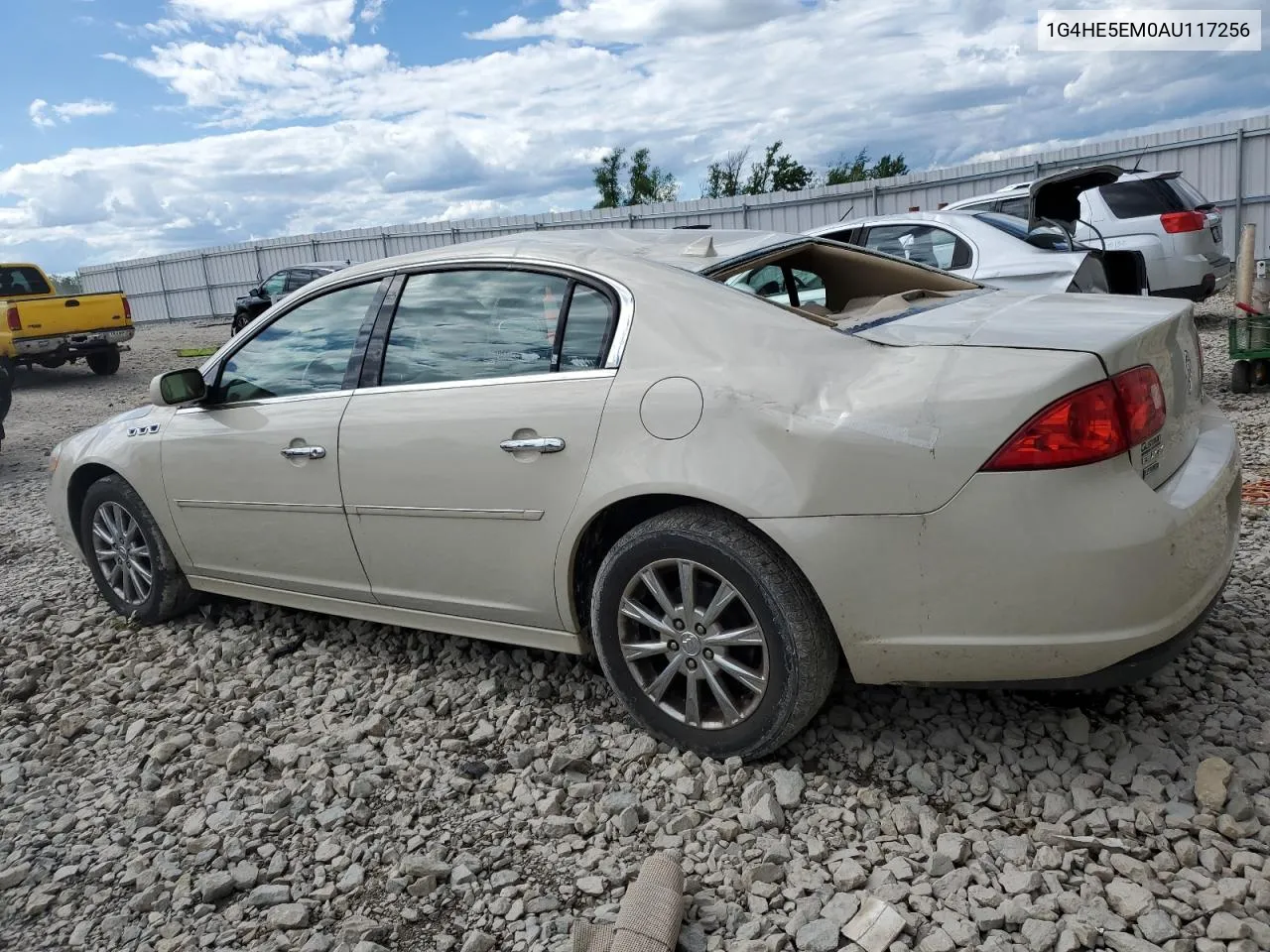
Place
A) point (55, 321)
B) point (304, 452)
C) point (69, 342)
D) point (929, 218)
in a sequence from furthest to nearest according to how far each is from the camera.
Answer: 1. point (69, 342)
2. point (55, 321)
3. point (929, 218)
4. point (304, 452)

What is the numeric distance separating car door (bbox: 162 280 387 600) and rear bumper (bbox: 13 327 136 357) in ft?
40.6

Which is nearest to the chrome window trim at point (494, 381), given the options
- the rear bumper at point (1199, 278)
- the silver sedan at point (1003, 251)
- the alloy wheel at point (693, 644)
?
the alloy wheel at point (693, 644)

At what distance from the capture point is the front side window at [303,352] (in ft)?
12.2

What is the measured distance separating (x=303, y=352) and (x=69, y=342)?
1332 centimetres

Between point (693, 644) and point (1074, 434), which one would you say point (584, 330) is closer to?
point (693, 644)

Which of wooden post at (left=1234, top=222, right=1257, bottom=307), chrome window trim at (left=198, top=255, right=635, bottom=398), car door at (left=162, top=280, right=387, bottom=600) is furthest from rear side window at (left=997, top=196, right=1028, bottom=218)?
car door at (left=162, top=280, right=387, bottom=600)

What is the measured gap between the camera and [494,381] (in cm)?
321

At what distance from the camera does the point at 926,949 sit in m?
2.18

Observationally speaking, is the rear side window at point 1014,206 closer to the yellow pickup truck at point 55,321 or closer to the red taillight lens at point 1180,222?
the red taillight lens at point 1180,222

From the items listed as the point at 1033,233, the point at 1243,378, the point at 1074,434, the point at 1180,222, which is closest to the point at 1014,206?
the point at 1180,222

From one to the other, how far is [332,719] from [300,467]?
93 centimetres

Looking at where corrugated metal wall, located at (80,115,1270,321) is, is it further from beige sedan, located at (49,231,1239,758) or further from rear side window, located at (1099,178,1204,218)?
beige sedan, located at (49,231,1239,758)

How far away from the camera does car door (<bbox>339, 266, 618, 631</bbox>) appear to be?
3039 mm

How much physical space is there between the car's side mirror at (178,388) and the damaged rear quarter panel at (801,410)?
6.55 ft
